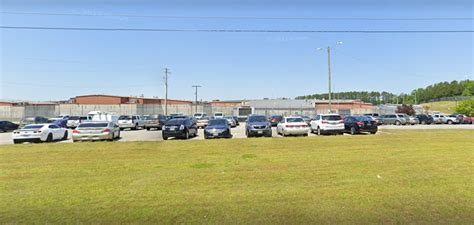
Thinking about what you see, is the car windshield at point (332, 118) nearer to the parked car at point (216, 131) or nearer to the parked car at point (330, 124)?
the parked car at point (330, 124)

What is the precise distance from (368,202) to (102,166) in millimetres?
7159

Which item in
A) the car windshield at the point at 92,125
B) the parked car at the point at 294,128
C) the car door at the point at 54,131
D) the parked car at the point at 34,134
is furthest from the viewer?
the parked car at the point at 294,128

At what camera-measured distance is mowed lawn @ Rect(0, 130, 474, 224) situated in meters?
5.09

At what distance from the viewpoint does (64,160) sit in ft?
35.6

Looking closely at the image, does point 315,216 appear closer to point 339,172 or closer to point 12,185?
point 339,172

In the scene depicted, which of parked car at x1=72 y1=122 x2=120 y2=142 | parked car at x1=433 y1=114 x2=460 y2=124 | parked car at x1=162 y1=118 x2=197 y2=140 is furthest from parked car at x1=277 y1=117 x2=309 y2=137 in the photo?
parked car at x1=433 y1=114 x2=460 y2=124

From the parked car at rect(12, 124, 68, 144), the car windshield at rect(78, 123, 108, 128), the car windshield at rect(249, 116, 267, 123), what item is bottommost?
the parked car at rect(12, 124, 68, 144)

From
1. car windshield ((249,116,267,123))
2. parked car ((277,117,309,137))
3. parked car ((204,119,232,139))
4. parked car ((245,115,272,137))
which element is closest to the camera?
parked car ((204,119,232,139))

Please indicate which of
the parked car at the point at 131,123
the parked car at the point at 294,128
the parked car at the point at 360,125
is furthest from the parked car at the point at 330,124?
the parked car at the point at 131,123

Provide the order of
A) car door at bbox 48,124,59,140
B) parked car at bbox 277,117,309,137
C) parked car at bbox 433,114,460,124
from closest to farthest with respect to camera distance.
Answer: car door at bbox 48,124,59,140, parked car at bbox 277,117,309,137, parked car at bbox 433,114,460,124

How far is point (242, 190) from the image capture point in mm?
6598

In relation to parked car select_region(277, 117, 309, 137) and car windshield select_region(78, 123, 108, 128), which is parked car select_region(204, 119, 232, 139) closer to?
parked car select_region(277, 117, 309, 137)

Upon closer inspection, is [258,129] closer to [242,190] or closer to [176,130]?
[176,130]

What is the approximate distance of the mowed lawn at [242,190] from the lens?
16.7 ft
